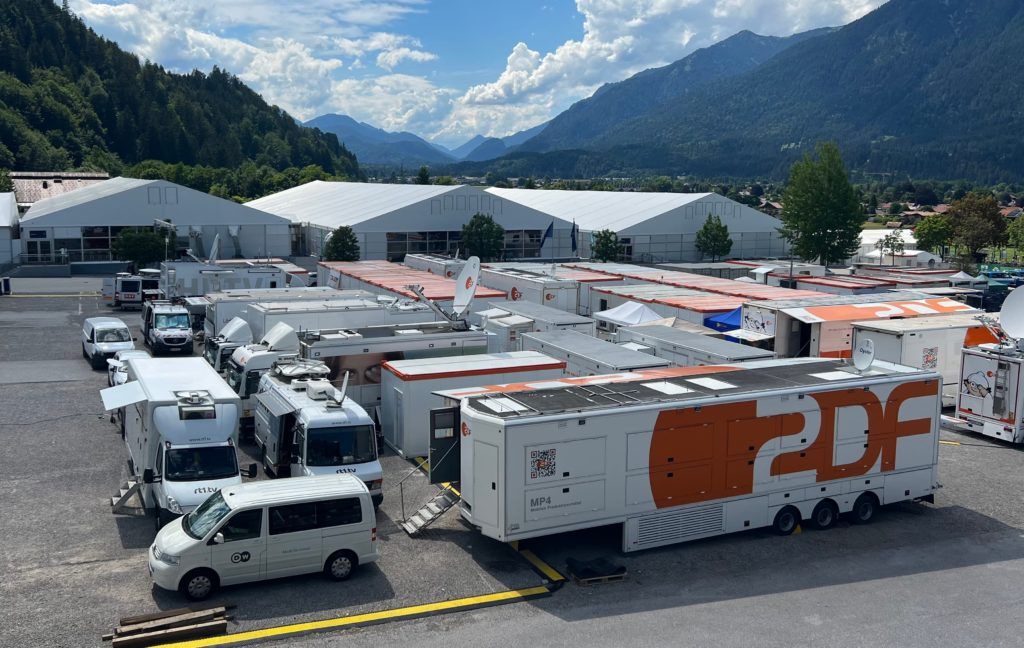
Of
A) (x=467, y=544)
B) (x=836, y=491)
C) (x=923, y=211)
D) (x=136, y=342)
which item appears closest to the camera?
(x=467, y=544)

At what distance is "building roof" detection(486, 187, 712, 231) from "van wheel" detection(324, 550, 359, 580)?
5111 centimetres

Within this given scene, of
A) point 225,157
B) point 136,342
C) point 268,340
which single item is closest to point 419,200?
point 136,342

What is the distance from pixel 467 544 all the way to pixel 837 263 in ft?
169

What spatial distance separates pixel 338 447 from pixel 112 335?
58.9ft

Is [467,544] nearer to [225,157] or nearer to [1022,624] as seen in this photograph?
[1022,624]

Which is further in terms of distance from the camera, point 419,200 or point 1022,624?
point 419,200

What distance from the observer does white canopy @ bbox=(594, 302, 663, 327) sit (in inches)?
1168

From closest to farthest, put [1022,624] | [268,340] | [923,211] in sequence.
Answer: [1022,624], [268,340], [923,211]

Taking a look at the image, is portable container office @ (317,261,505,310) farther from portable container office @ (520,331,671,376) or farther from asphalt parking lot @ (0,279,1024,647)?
asphalt parking lot @ (0,279,1024,647)

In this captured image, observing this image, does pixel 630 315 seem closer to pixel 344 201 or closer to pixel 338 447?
pixel 338 447

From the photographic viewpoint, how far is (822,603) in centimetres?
1291

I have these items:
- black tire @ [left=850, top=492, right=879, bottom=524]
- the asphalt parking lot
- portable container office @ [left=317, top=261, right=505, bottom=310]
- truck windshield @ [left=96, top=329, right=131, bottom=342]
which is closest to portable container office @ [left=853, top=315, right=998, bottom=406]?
the asphalt parking lot

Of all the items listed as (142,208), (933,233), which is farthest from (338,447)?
(933,233)

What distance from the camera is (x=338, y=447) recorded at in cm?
1647
